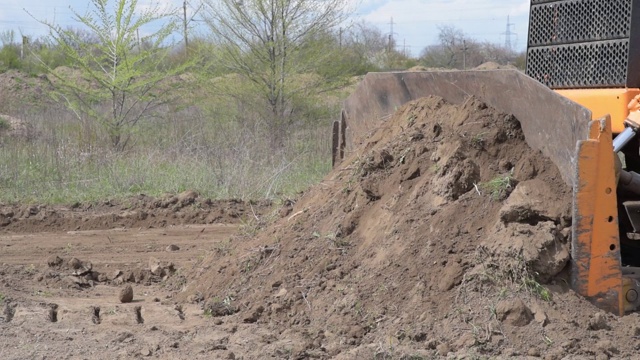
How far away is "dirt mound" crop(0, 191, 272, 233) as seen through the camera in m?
9.18

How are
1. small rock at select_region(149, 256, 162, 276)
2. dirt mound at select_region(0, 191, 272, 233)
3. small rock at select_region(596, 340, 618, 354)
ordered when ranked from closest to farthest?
small rock at select_region(596, 340, 618, 354)
small rock at select_region(149, 256, 162, 276)
dirt mound at select_region(0, 191, 272, 233)

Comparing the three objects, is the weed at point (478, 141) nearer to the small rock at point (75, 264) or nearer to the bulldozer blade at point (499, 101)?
the bulldozer blade at point (499, 101)

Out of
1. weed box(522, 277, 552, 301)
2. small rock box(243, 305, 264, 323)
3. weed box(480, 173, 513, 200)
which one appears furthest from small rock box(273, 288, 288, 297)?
weed box(522, 277, 552, 301)

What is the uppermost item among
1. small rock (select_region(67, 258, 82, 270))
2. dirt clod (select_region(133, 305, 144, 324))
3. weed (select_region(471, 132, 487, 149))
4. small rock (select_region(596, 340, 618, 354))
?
weed (select_region(471, 132, 487, 149))

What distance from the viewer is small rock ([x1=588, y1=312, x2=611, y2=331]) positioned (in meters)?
4.45

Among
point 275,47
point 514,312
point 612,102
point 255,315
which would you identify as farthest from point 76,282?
point 275,47

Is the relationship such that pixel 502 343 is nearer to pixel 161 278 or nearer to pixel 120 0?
pixel 161 278

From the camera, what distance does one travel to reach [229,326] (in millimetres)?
5023

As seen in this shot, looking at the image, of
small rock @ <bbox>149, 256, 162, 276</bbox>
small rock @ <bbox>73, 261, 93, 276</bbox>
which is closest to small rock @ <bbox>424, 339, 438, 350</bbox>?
small rock @ <bbox>149, 256, 162, 276</bbox>

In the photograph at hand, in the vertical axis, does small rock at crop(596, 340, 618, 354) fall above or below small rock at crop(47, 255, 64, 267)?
above

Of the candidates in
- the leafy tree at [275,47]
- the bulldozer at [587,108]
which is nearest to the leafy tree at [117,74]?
the leafy tree at [275,47]

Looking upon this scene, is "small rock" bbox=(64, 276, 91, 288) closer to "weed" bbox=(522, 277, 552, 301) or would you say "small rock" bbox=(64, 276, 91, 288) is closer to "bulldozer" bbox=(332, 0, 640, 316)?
"bulldozer" bbox=(332, 0, 640, 316)

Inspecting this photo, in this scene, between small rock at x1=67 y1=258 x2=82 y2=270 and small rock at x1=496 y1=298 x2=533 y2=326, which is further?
small rock at x1=67 y1=258 x2=82 y2=270

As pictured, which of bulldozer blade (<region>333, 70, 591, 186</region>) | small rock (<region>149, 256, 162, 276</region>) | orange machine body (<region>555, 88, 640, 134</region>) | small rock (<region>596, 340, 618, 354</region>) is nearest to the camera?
small rock (<region>596, 340, 618, 354</region>)
